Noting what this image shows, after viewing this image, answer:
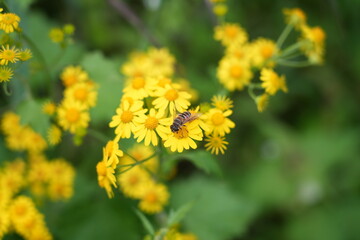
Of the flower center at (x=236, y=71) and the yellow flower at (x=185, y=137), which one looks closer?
the yellow flower at (x=185, y=137)

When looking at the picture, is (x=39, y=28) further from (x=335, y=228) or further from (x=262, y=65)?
(x=335, y=228)

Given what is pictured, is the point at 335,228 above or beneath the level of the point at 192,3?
beneath

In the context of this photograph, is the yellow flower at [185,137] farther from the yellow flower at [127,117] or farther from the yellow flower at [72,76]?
the yellow flower at [72,76]

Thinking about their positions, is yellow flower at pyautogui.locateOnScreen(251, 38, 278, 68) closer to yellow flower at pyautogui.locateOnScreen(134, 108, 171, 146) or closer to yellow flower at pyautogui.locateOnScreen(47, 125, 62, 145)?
yellow flower at pyautogui.locateOnScreen(134, 108, 171, 146)

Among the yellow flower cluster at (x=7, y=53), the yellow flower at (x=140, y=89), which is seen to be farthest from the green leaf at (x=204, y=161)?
the yellow flower cluster at (x=7, y=53)

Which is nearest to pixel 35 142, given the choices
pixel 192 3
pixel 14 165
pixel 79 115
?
pixel 14 165

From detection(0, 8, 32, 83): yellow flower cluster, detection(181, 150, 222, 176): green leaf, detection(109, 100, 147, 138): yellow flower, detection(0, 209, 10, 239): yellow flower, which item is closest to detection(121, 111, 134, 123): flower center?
detection(109, 100, 147, 138): yellow flower
